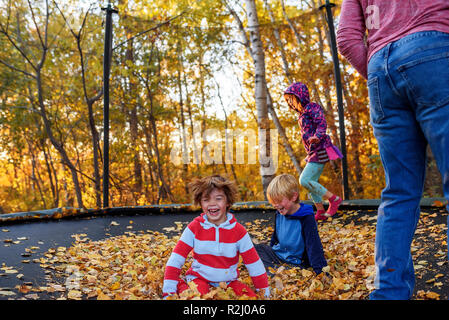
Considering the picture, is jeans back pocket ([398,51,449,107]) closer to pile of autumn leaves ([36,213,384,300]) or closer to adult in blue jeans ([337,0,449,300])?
adult in blue jeans ([337,0,449,300])

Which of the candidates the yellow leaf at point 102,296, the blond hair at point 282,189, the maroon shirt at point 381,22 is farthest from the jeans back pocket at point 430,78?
the yellow leaf at point 102,296

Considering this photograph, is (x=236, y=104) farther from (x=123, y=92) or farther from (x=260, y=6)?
(x=123, y=92)

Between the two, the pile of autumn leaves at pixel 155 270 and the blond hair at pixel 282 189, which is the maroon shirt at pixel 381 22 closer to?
the blond hair at pixel 282 189

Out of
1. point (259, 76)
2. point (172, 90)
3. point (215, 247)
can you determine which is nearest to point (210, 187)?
point (215, 247)

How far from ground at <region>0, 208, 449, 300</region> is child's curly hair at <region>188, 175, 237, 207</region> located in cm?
38

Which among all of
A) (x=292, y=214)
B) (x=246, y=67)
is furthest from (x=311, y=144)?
(x=246, y=67)

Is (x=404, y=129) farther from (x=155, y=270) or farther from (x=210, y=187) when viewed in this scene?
(x=155, y=270)

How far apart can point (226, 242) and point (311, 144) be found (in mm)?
1659

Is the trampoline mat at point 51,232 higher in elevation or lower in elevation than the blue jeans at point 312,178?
lower

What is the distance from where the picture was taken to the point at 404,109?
1.21 metres

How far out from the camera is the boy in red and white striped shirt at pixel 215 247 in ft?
4.98
